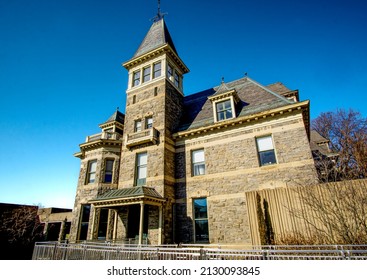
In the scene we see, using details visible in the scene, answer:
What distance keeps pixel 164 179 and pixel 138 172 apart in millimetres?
2776

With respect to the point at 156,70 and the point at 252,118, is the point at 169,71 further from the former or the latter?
the point at 252,118

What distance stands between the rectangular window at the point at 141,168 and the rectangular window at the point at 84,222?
4921 millimetres

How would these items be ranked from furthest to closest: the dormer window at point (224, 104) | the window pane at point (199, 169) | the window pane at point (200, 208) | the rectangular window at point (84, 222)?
the rectangular window at point (84, 222) < the dormer window at point (224, 104) < the window pane at point (199, 169) < the window pane at point (200, 208)

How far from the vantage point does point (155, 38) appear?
2162 cm

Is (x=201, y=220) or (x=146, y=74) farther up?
(x=146, y=74)

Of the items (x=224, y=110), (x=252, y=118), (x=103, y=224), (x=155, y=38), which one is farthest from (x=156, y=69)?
(x=103, y=224)

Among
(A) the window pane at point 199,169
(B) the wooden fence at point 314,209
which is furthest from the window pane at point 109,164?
(B) the wooden fence at point 314,209

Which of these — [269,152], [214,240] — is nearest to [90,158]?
[214,240]

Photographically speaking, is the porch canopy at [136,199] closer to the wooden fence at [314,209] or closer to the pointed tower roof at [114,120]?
the wooden fence at [314,209]

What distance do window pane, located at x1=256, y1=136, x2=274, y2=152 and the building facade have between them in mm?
62

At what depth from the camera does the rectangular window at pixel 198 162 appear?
15.4 m

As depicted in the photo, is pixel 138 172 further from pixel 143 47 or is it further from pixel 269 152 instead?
pixel 143 47

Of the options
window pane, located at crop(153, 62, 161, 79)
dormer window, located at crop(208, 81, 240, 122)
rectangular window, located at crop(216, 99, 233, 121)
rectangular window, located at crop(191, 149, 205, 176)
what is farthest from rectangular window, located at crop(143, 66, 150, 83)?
rectangular window, located at crop(191, 149, 205, 176)

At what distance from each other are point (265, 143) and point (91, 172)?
47.1 ft
